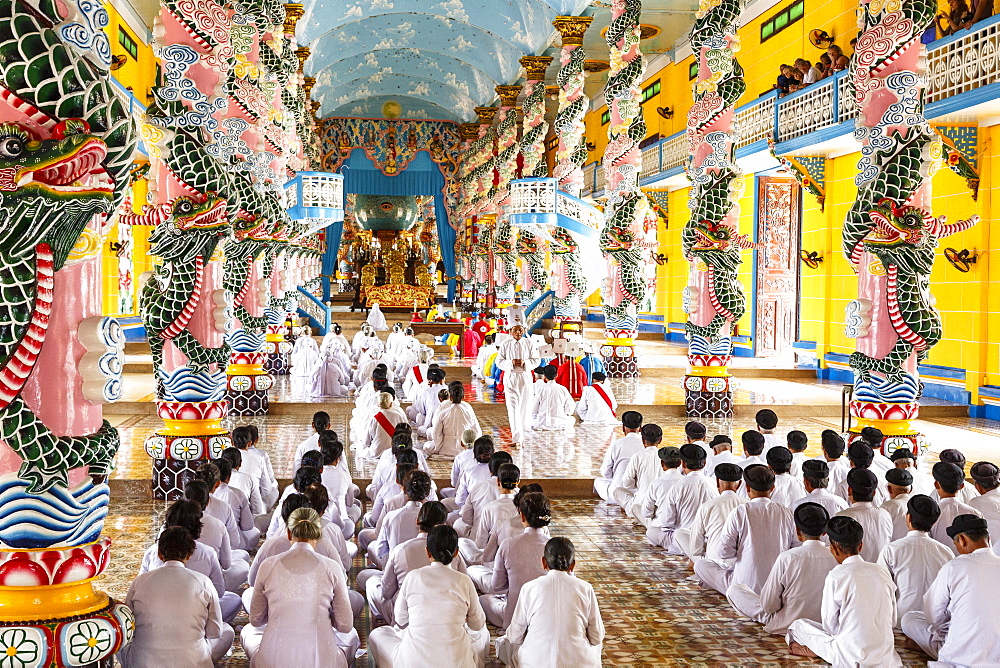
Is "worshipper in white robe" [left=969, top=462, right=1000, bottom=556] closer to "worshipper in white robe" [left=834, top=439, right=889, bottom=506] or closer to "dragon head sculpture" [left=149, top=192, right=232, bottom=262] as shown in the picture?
"worshipper in white robe" [left=834, top=439, right=889, bottom=506]

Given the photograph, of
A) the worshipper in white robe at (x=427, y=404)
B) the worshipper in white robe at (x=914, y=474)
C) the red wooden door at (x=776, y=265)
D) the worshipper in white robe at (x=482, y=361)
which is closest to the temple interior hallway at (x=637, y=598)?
the worshipper in white robe at (x=914, y=474)

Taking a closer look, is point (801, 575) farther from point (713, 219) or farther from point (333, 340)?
point (333, 340)

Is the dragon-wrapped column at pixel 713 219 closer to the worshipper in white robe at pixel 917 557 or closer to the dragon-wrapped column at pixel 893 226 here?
Result: the dragon-wrapped column at pixel 893 226

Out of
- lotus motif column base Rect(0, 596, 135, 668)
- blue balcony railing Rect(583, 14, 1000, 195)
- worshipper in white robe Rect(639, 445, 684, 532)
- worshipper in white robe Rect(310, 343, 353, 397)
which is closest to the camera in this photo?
lotus motif column base Rect(0, 596, 135, 668)

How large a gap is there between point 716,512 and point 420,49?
25.5 meters

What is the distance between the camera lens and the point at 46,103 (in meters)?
3.65

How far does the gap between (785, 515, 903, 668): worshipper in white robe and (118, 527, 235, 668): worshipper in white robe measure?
2980 millimetres

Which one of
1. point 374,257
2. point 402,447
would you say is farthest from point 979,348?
point 374,257

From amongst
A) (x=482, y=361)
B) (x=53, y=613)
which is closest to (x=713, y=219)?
(x=482, y=361)

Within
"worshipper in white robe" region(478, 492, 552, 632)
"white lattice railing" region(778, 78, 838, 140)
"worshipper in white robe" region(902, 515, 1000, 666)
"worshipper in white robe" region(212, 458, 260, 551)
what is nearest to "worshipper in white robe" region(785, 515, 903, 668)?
"worshipper in white robe" region(902, 515, 1000, 666)

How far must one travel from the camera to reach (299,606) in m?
4.40

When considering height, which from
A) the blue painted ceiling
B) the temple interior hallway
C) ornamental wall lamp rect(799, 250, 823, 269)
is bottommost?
the temple interior hallway

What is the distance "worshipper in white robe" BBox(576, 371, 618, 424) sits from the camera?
1218cm

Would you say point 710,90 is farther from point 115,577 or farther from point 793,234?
point 115,577
